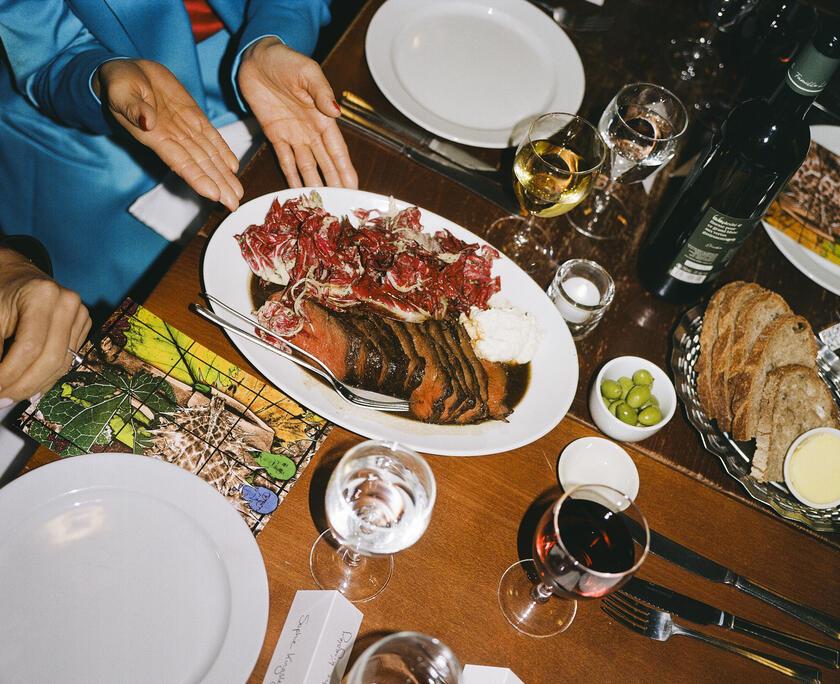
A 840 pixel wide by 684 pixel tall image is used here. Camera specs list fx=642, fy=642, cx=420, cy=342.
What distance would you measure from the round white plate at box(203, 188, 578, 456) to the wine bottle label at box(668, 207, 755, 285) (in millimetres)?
415

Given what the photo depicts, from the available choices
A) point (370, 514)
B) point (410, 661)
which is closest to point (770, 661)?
point (410, 661)

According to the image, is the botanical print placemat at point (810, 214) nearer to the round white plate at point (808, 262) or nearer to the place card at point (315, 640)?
the round white plate at point (808, 262)

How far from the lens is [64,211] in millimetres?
2355

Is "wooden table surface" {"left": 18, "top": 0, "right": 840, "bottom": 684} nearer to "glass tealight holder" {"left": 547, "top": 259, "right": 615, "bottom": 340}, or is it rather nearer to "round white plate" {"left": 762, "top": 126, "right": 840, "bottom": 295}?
"glass tealight holder" {"left": 547, "top": 259, "right": 615, "bottom": 340}

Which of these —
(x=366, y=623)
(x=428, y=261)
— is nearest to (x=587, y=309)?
(x=428, y=261)

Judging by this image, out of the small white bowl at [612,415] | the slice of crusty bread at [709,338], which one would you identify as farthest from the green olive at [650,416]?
the slice of crusty bread at [709,338]

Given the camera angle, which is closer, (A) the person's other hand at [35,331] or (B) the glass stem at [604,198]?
(A) the person's other hand at [35,331]

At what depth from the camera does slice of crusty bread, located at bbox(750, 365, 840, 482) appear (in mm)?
1789

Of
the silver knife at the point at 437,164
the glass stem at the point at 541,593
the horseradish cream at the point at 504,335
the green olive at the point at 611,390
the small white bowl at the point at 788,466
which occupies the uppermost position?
the silver knife at the point at 437,164

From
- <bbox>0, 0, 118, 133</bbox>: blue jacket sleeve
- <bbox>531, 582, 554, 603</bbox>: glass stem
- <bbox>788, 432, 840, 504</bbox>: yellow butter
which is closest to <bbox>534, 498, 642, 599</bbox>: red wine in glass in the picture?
<bbox>531, 582, 554, 603</bbox>: glass stem

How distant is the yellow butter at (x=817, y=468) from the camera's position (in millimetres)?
1737

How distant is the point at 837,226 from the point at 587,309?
1.13 meters

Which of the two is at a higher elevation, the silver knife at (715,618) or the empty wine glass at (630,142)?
the empty wine glass at (630,142)

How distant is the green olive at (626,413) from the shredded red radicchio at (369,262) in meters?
0.49
